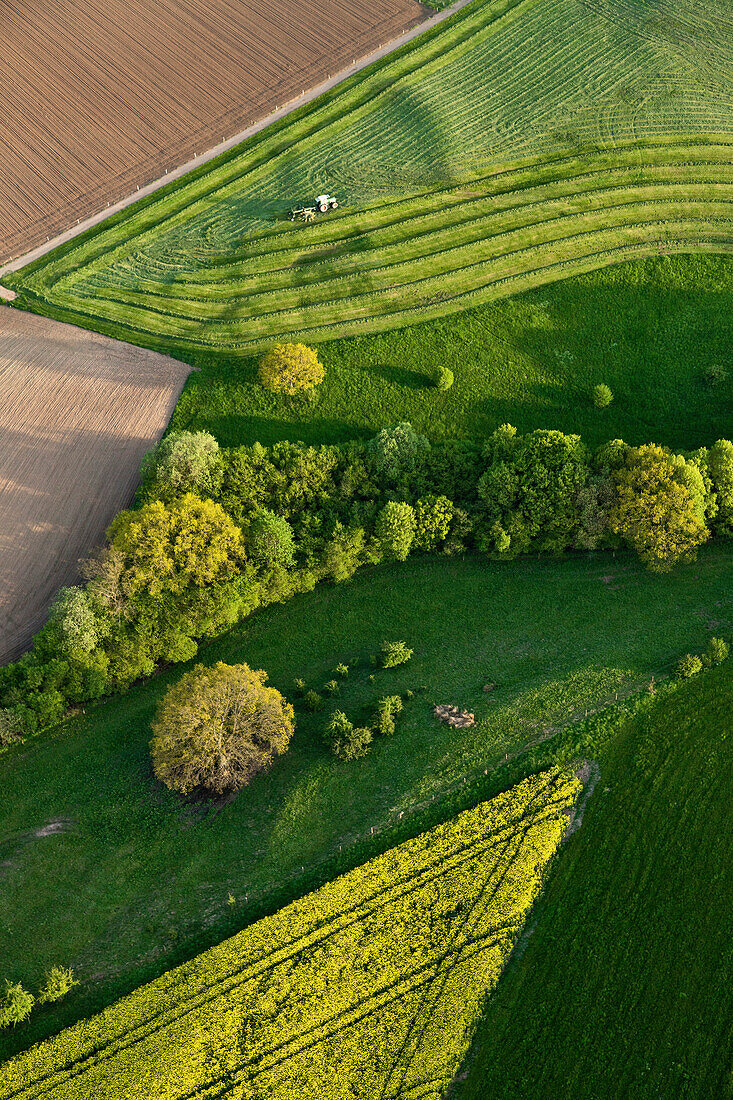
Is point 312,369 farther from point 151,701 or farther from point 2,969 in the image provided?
point 2,969

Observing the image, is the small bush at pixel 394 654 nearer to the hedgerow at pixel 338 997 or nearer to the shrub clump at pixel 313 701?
the shrub clump at pixel 313 701

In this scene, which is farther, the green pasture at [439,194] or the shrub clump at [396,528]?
the green pasture at [439,194]

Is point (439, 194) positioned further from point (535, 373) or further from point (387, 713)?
point (387, 713)

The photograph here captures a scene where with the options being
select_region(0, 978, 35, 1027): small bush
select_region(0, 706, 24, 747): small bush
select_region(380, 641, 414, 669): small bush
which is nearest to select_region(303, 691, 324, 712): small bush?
select_region(380, 641, 414, 669): small bush

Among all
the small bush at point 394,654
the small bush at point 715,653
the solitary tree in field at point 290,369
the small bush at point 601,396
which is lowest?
the small bush at point 394,654

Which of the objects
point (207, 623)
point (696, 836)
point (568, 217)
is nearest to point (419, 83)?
point (568, 217)

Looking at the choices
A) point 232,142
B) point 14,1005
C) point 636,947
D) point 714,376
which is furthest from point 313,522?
point 232,142

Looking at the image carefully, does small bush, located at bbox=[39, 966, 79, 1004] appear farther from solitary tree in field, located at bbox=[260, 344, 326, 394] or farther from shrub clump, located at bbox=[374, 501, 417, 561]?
solitary tree in field, located at bbox=[260, 344, 326, 394]

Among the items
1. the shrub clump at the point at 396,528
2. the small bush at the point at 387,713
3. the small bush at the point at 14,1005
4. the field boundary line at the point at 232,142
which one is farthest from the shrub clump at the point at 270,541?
the field boundary line at the point at 232,142
